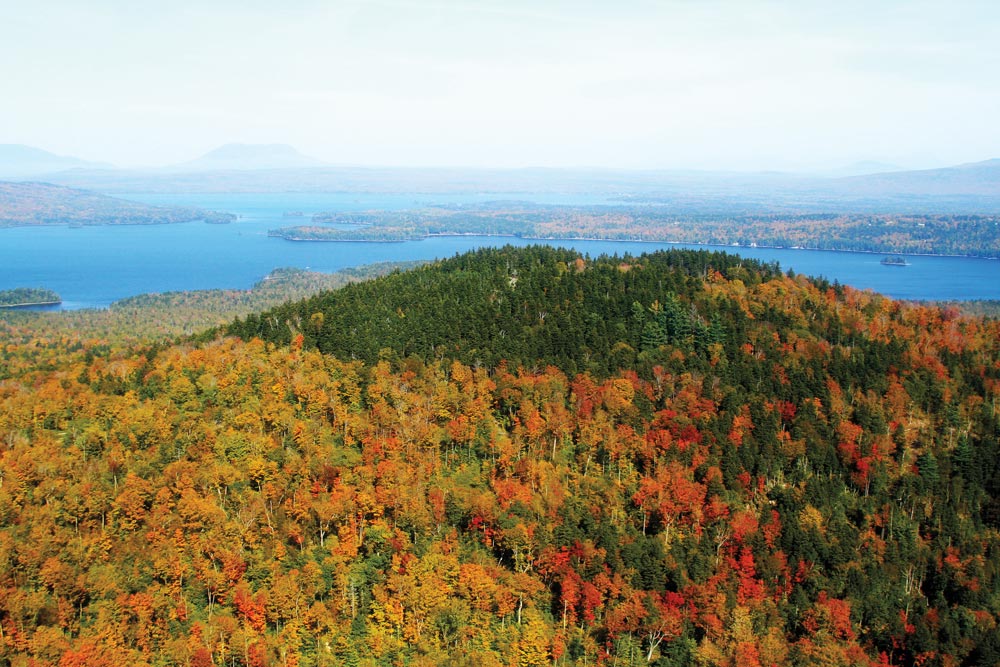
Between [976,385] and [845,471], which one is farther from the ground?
[976,385]

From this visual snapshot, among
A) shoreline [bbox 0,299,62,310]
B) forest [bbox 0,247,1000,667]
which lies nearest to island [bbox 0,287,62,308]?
shoreline [bbox 0,299,62,310]

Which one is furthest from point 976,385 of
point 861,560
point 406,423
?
point 406,423

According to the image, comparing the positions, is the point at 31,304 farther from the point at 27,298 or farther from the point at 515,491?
the point at 515,491

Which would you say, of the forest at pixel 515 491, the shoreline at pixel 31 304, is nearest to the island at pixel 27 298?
the shoreline at pixel 31 304

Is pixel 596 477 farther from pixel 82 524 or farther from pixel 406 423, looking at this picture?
pixel 82 524

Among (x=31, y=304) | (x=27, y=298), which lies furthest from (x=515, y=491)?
(x=27, y=298)

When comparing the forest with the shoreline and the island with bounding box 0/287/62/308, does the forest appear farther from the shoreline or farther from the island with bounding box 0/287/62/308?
the island with bounding box 0/287/62/308
